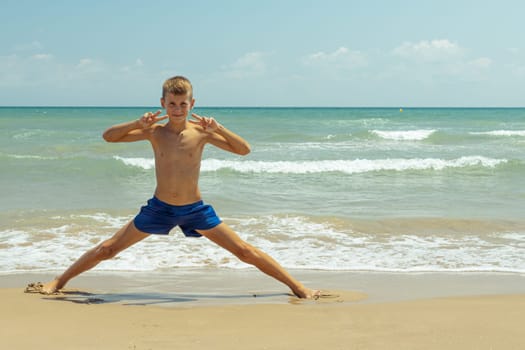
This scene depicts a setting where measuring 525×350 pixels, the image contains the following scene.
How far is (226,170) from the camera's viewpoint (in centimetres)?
1630

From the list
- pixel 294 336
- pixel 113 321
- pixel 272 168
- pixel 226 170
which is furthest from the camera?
pixel 272 168

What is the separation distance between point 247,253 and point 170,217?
67 cm

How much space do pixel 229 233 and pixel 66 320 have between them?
135cm

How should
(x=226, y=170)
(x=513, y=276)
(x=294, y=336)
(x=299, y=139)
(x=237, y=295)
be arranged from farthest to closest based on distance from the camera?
1. (x=299, y=139)
2. (x=226, y=170)
3. (x=513, y=276)
4. (x=237, y=295)
5. (x=294, y=336)

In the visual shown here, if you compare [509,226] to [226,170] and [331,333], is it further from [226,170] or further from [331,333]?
[226,170]

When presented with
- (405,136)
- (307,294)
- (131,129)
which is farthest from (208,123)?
(405,136)

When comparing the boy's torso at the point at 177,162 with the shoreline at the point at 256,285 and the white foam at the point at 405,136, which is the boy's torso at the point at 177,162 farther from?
the white foam at the point at 405,136

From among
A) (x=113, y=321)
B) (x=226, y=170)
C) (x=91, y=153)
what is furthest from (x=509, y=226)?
(x=91, y=153)

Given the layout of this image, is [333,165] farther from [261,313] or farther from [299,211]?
[261,313]

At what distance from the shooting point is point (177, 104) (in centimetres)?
446

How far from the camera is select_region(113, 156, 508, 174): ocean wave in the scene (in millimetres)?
16800

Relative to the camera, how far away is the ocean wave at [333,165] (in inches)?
661

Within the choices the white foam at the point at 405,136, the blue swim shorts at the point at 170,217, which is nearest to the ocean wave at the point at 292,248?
the blue swim shorts at the point at 170,217

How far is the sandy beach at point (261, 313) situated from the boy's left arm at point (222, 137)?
117 centimetres
